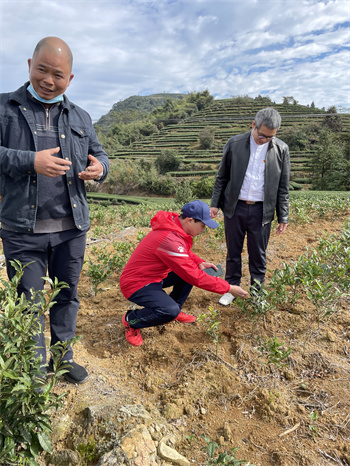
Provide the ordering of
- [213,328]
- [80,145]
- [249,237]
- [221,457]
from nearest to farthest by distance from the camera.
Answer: [221,457], [80,145], [213,328], [249,237]

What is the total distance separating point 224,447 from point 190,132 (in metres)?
55.1

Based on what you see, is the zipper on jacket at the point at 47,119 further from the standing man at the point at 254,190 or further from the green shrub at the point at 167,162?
the green shrub at the point at 167,162

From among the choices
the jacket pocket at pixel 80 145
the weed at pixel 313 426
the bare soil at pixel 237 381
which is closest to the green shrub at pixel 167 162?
the bare soil at pixel 237 381

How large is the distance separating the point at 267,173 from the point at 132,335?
1932mm

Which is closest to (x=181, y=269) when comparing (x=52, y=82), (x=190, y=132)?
(x=52, y=82)

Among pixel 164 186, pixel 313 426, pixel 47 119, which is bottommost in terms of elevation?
pixel 164 186

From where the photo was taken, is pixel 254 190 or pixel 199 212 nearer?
pixel 199 212

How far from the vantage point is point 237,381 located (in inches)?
82.8

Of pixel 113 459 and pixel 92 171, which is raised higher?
pixel 92 171

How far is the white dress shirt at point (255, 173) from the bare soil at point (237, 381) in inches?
44.8

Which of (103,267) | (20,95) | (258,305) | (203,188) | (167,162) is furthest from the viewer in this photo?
(167,162)

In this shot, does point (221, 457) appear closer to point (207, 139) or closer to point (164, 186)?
point (164, 186)

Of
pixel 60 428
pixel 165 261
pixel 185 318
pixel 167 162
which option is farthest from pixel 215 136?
pixel 60 428

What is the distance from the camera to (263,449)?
5.52 feet
